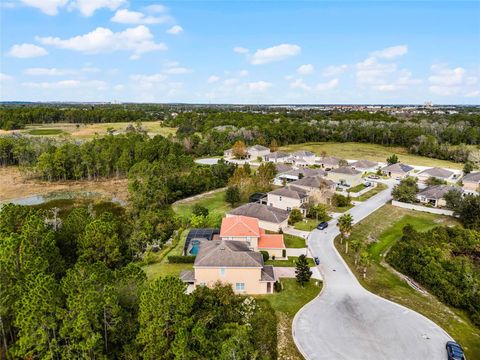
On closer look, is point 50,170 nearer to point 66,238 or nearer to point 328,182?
point 66,238

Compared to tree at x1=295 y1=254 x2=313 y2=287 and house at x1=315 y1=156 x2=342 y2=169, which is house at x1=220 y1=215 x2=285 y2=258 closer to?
tree at x1=295 y1=254 x2=313 y2=287

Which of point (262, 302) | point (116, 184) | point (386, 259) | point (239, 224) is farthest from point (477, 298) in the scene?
point (116, 184)

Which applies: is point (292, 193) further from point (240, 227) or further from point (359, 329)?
point (359, 329)

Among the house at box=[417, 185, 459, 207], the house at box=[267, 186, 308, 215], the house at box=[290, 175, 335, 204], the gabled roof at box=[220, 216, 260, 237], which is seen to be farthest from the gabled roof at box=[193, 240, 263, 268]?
the house at box=[417, 185, 459, 207]

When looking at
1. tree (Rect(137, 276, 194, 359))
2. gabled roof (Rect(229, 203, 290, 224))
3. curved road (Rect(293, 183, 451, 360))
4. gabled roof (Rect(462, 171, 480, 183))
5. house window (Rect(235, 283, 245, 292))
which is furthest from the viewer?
gabled roof (Rect(462, 171, 480, 183))

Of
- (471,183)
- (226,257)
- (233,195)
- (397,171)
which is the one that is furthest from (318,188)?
(471,183)

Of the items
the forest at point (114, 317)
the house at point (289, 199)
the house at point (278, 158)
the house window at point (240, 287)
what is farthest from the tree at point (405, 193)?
the house at point (278, 158)

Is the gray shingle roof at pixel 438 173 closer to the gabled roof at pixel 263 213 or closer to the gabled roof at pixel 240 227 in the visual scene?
the gabled roof at pixel 263 213
